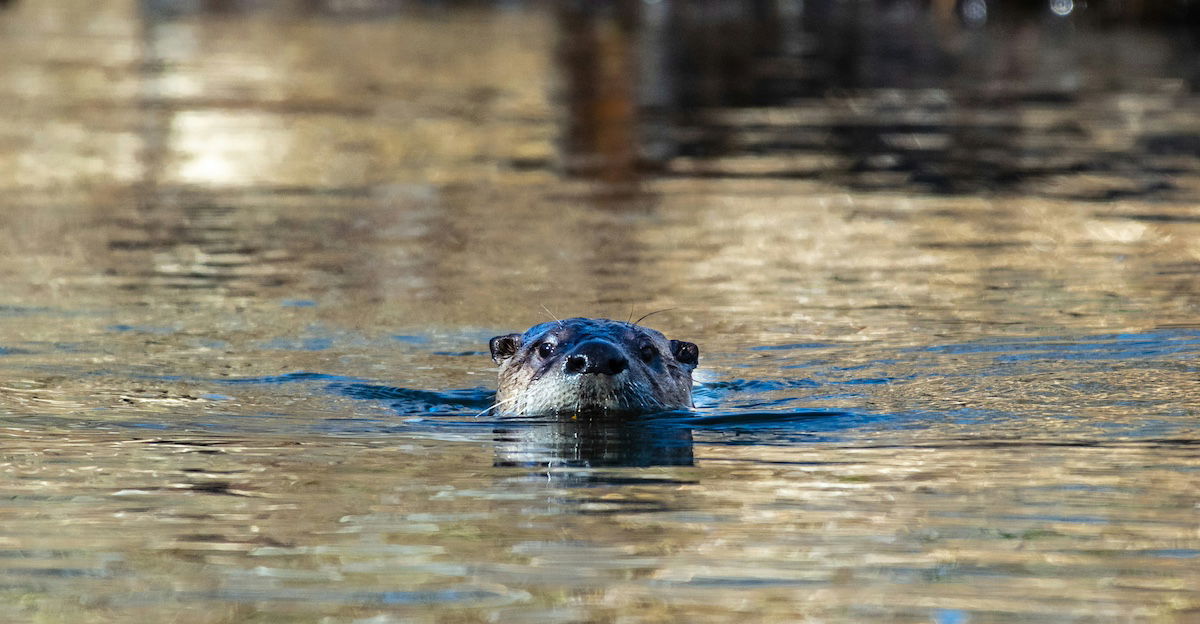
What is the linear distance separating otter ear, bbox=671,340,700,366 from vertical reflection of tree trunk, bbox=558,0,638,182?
913 cm

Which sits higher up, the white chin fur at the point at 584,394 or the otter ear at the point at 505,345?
the otter ear at the point at 505,345

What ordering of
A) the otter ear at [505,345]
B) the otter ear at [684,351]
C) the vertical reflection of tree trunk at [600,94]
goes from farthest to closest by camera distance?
1. the vertical reflection of tree trunk at [600,94]
2. the otter ear at [684,351]
3. the otter ear at [505,345]

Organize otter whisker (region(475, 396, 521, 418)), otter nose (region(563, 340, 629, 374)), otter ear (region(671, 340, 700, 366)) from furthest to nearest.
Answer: otter ear (region(671, 340, 700, 366)), otter whisker (region(475, 396, 521, 418)), otter nose (region(563, 340, 629, 374))

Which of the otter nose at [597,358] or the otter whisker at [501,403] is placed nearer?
the otter nose at [597,358]

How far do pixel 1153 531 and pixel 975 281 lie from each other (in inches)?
243

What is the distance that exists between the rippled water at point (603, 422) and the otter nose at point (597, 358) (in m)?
0.29

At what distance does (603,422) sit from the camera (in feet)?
28.6

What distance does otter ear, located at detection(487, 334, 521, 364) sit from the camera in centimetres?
918

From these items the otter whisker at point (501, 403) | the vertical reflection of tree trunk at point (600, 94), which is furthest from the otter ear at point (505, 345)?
the vertical reflection of tree trunk at point (600, 94)

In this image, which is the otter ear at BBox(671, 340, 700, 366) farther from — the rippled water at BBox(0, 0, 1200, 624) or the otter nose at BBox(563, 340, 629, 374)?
the otter nose at BBox(563, 340, 629, 374)

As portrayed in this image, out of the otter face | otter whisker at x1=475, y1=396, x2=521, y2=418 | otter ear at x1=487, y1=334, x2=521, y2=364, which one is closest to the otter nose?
the otter face

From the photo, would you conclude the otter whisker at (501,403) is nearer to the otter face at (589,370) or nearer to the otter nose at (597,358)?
the otter face at (589,370)

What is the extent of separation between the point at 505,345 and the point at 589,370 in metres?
0.86

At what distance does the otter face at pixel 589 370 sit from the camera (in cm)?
851
